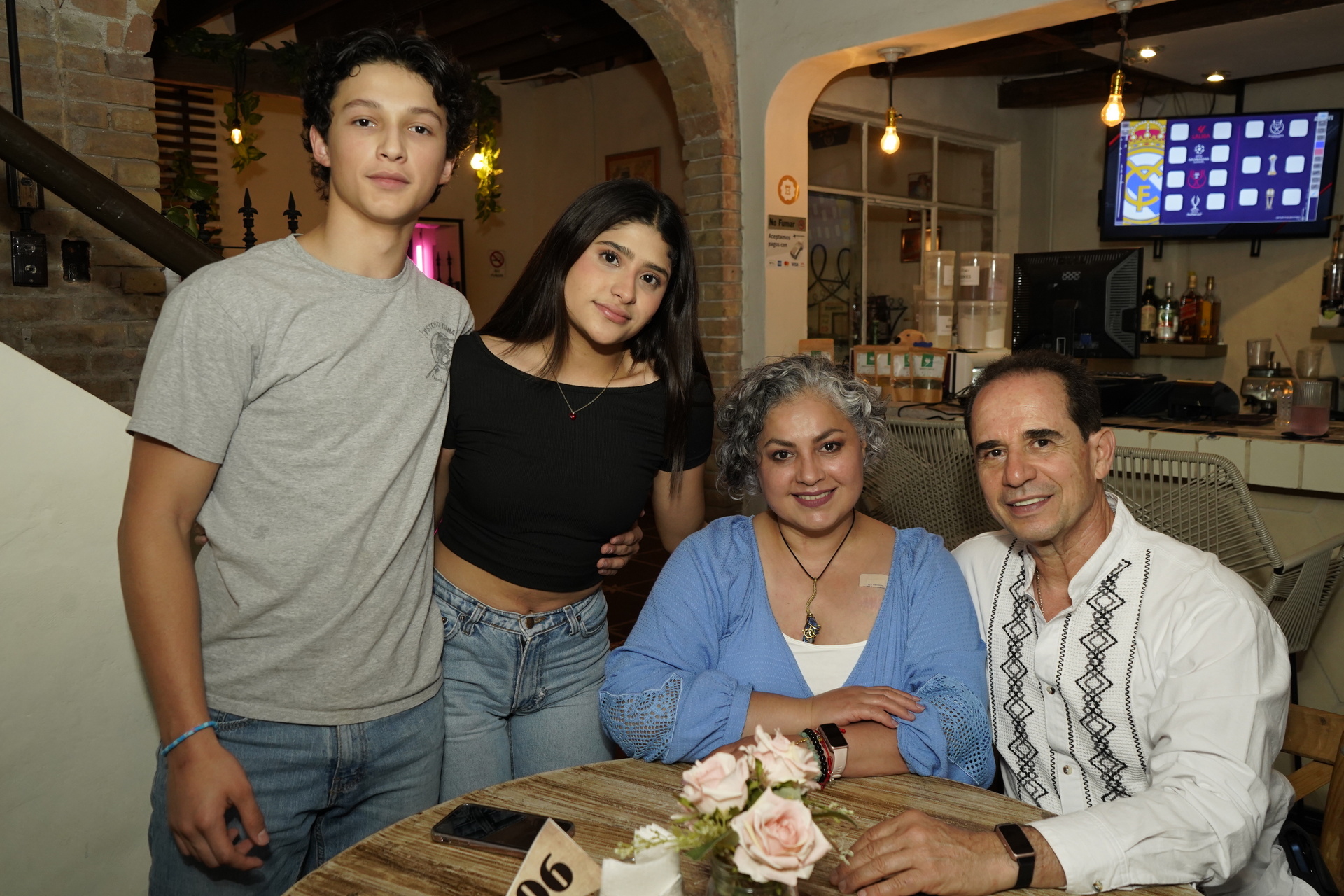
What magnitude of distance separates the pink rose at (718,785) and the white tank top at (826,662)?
0.72m

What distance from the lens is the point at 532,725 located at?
67.4 inches

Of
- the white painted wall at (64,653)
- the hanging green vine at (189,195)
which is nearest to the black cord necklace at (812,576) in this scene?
the white painted wall at (64,653)

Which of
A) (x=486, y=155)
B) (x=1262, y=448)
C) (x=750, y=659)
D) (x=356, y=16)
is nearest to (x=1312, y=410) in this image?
(x=1262, y=448)

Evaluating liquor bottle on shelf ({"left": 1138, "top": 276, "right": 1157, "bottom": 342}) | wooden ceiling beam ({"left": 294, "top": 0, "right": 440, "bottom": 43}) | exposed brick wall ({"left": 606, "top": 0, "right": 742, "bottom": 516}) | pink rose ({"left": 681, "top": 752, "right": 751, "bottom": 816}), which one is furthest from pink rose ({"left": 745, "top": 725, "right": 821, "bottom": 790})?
liquor bottle on shelf ({"left": 1138, "top": 276, "right": 1157, "bottom": 342})

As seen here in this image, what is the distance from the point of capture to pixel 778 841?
2.85 feet

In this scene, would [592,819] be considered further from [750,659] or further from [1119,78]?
[1119,78]

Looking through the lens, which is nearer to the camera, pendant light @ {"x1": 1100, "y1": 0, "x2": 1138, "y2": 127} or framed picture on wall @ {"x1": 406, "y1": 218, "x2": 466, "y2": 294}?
pendant light @ {"x1": 1100, "y1": 0, "x2": 1138, "y2": 127}

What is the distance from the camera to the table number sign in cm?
106

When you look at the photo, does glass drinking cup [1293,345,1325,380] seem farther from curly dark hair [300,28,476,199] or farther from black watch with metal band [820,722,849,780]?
curly dark hair [300,28,476,199]

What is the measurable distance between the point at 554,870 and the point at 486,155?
630 cm

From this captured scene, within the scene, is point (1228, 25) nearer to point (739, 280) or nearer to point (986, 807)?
point (739, 280)

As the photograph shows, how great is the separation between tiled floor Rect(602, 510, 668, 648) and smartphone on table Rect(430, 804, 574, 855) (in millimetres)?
2410

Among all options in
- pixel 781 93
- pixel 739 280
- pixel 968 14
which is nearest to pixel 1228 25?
pixel 968 14

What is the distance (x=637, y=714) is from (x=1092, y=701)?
0.73m
